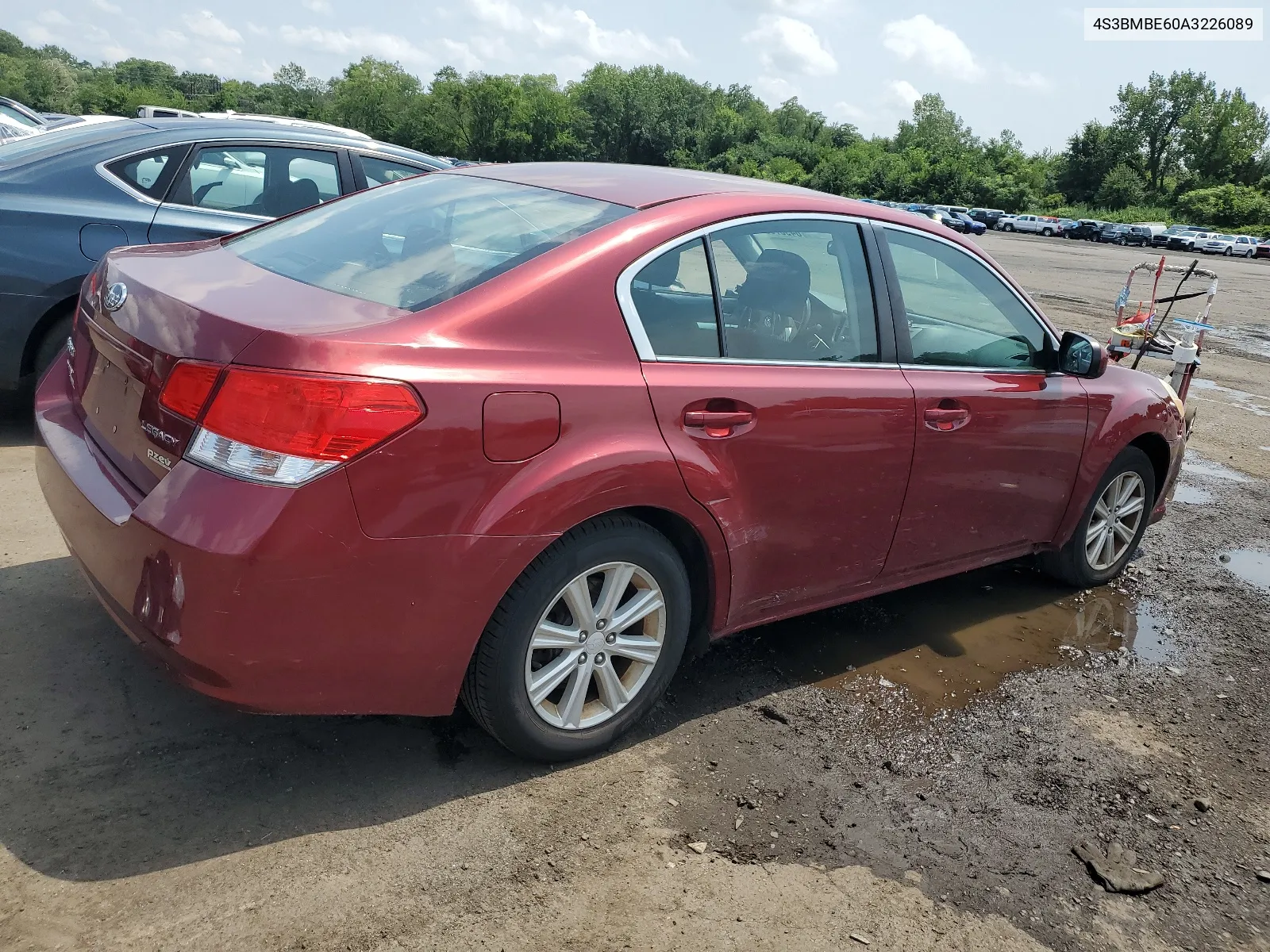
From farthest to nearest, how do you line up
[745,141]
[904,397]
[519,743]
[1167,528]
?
[745,141], [1167,528], [904,397], [519,743]

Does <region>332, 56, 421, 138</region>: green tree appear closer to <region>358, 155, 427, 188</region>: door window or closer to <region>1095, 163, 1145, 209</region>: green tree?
<region>1095, 163, 1145, 209</region>: green tree

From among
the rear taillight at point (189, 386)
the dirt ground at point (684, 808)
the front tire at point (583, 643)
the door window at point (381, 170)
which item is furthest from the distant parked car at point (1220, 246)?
the rear taillight at point (189, 386)

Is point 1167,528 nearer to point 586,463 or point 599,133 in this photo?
point 586,463

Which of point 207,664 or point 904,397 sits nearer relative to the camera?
point 207,664

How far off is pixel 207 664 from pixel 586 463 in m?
1.04

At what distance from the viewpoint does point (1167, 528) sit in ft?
20.0

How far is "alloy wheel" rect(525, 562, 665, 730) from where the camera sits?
2873 mm

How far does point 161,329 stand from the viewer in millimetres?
2656

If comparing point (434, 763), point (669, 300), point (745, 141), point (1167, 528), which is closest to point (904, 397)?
point (669, 300)

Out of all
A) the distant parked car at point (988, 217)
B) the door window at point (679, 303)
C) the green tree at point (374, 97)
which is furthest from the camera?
→ the green tree at point (374, 97)

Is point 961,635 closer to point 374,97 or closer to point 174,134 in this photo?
point 174,134

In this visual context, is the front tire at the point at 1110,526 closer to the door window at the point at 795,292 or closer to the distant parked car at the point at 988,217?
the door window at the point at 795,292

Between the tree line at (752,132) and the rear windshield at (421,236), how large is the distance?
7740 centimetres

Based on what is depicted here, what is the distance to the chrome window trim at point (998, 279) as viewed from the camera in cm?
380
